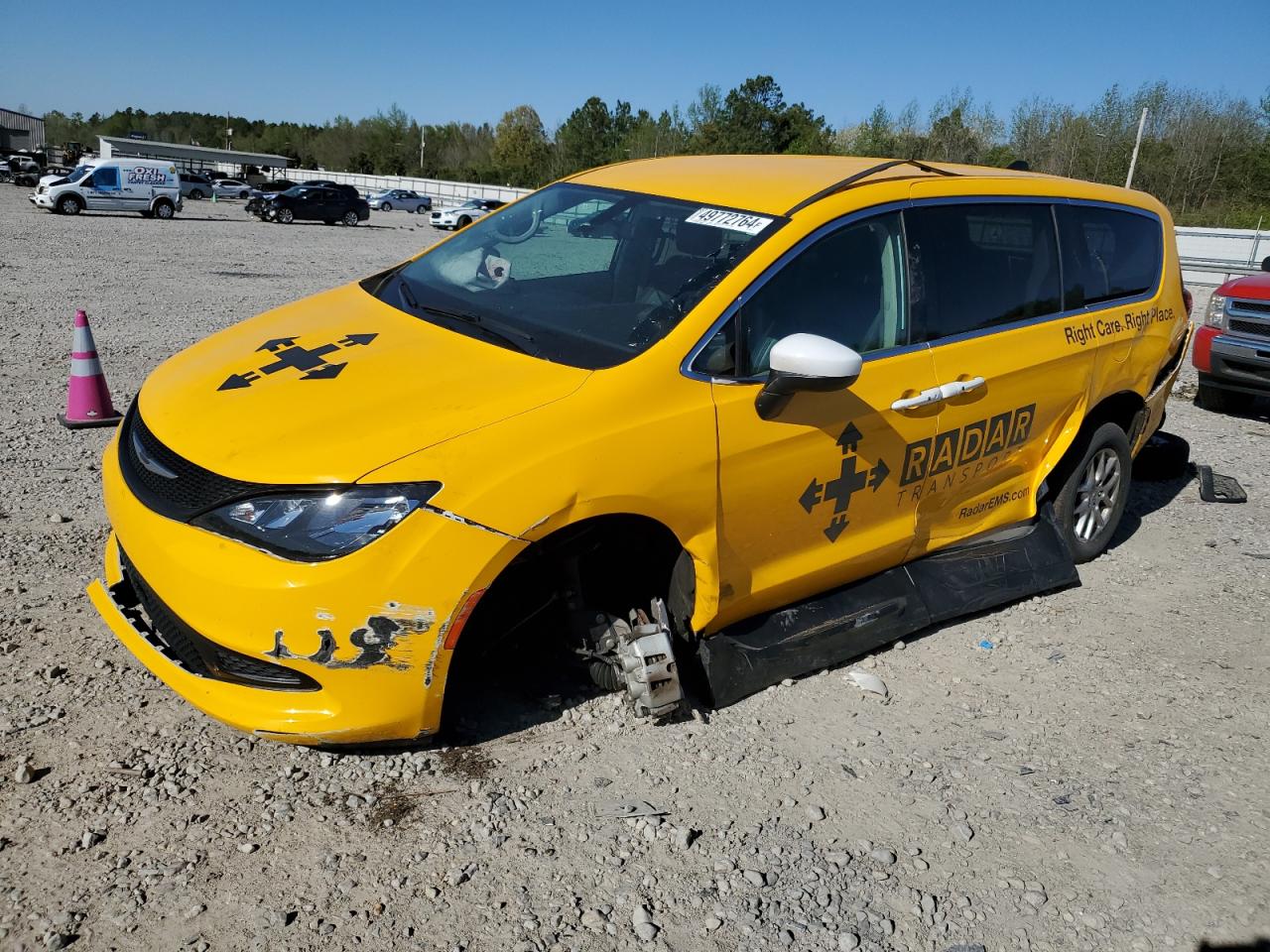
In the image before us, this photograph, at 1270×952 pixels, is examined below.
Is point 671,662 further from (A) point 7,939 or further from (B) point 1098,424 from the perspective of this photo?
(B) point 1098,424

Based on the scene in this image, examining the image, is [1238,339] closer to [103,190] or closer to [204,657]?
[204,657]

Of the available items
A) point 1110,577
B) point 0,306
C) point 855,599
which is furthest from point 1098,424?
point 0,306

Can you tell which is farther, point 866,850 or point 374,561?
point 866,850

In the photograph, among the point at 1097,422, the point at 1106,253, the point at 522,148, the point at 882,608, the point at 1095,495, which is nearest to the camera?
the point at 882,608

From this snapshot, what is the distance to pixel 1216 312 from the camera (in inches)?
364

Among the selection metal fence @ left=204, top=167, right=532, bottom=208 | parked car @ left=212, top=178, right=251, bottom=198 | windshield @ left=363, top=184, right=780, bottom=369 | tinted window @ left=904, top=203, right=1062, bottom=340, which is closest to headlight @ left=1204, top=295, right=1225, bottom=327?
tinted window @ left=904, top=203, right=1062, bottom=340

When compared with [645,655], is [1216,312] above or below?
above

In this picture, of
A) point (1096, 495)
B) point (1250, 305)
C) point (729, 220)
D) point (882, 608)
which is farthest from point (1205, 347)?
point (729, 220)

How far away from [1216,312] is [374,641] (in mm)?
9278

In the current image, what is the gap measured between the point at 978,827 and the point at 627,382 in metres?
1.80

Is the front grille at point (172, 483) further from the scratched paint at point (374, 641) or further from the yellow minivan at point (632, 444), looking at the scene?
the scratched paint at point (374, 641)

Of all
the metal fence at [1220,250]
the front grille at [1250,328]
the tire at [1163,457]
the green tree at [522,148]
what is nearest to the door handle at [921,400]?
the tire at [1163,457]

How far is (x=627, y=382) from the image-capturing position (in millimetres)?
3018

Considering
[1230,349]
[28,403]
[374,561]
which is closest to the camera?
[374,561]
